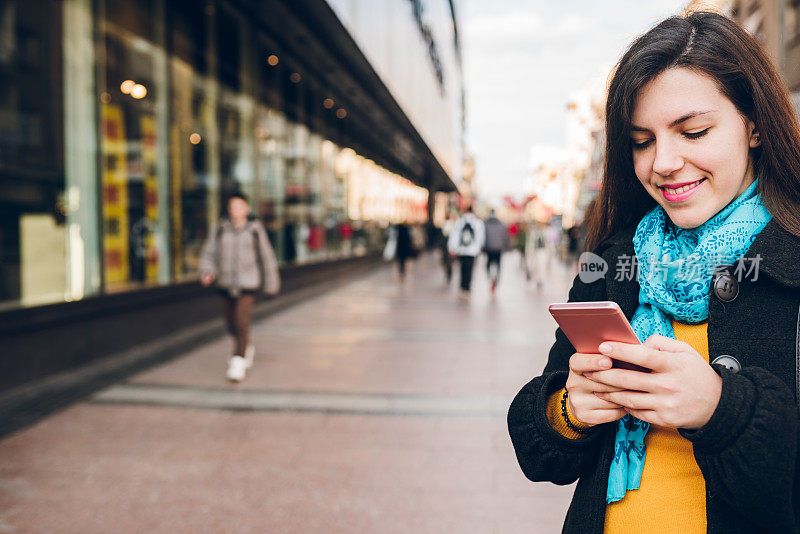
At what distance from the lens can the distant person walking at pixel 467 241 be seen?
14000 mm

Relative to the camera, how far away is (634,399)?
43.8 inches

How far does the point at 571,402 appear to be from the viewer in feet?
4.12

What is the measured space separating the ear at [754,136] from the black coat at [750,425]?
0.15 metres

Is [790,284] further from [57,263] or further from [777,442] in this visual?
[57,263]

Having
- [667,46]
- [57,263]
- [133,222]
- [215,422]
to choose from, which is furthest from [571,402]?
[133,222]

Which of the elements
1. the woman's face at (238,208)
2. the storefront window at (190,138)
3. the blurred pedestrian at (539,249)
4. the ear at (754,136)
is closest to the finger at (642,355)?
the ear at (754,136)

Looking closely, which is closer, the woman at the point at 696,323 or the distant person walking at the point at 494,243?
the woman at the point at 696,323

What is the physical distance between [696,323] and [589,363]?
0.84ft

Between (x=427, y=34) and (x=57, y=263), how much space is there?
2654cm

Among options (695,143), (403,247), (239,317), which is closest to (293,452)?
(239,317)

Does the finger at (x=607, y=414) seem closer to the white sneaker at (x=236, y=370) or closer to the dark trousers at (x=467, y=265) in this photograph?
the white sneaker at (x=236, y=370)

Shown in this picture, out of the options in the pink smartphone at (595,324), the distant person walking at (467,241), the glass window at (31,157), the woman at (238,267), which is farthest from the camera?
the distant person walking at (467,241)

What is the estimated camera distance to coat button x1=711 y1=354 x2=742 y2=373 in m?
1.15

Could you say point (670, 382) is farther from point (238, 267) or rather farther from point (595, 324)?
point (238, 267)
